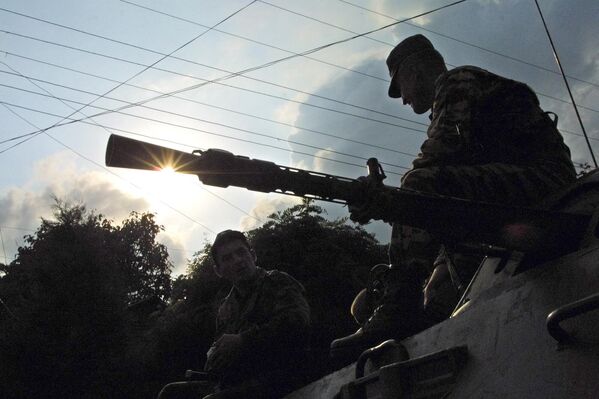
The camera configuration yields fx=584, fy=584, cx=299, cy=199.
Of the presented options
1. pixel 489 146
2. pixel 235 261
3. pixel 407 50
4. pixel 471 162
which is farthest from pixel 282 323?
pixel 407 50

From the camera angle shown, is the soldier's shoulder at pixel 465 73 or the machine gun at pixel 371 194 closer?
the machine gun at pixel 371 194

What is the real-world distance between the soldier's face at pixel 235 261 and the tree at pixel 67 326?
747 inches

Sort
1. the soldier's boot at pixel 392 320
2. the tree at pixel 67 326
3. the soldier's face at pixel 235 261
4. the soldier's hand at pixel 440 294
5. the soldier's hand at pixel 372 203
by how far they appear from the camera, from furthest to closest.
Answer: the tree at pixel 67 326 → the soldier's face at pixel 235 261 → the soldier's hand at pixel 440 294 → the soldier's boot at pixel 392 320 → the soldier's hand at pixel 372 203

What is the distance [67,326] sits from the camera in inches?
886

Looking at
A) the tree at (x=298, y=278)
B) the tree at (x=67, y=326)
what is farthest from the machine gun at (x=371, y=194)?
the tree at (x=67, y=326)

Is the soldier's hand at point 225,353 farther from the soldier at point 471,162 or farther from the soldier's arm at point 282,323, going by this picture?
the soldier at point 471,162

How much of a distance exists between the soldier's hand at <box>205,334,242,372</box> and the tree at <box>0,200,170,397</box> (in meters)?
19.6

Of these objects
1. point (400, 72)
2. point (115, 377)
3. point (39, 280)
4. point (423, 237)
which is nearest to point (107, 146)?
point (423, 237)

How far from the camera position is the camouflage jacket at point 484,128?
3102 millimetres

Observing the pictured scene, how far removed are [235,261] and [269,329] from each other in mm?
882

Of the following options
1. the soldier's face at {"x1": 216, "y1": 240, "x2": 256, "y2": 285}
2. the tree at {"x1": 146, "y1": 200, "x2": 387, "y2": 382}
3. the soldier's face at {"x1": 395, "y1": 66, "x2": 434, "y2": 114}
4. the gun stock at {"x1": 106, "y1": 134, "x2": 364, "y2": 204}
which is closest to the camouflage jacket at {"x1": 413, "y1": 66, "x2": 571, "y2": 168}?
the gun stock at {"x1": 106, "y1": 134, "x2": 364, "y2": 204}

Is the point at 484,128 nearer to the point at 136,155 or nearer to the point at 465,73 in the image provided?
the point at 465,73

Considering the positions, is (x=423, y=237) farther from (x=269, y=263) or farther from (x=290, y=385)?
(x=269, y=263)

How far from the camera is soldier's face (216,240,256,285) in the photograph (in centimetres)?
482
